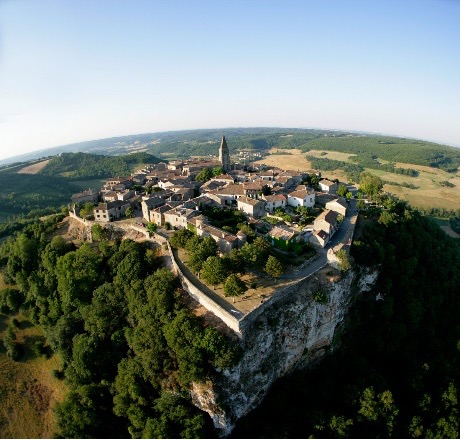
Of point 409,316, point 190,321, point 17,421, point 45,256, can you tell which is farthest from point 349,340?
point 45,256

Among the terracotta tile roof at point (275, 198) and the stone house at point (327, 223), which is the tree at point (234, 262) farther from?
the terracotta tile roof at point (275, 198)

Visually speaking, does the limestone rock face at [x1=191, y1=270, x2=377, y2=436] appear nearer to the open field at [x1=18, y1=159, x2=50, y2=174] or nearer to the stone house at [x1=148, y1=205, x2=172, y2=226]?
the stone house at [x1=148, y1=205, x2=172, y2=226]

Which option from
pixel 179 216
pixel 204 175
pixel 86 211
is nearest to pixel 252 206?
pixel 179 216

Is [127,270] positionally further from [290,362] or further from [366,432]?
[366,432]

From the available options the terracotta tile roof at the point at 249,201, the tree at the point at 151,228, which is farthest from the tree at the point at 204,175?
the tree at the point at 151,228

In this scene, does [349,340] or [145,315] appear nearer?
[145,315]

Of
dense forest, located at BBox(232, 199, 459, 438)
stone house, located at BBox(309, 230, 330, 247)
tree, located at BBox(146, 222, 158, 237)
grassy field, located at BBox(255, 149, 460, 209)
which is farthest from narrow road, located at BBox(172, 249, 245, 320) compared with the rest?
grassy field, located at BBox(255, 149, 460, 209)
